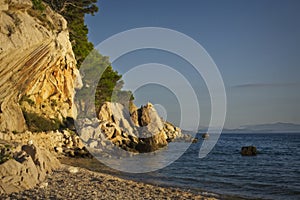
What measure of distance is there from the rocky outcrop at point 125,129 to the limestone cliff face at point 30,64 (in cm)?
402

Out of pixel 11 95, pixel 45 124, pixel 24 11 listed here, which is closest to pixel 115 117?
pixel 45 124

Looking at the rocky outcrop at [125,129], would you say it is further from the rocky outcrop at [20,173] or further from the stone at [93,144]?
the rocky outcrop at [20,173]

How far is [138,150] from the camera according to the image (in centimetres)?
3619

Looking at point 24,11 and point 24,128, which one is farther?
point 24,128

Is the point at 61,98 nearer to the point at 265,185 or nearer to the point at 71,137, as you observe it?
the point at 71,137

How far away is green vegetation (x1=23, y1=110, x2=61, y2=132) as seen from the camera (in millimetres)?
25344

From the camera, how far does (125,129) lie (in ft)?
136

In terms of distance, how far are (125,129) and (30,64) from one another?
23812 millimetres

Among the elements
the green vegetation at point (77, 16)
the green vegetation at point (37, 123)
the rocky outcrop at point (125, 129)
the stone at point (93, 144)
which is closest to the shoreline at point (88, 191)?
the green vegetation at point (37, 123)

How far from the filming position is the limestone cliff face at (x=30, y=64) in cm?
1625

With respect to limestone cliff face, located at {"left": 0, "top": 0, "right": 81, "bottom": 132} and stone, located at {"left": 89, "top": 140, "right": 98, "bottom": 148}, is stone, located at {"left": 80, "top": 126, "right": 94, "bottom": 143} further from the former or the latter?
limestone cliff face, located at {"left": 0, "top": 0, "right": 81, "bottom": 132}

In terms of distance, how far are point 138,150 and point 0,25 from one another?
24220 millimetres

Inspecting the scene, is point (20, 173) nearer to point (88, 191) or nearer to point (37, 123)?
point (88, 191)

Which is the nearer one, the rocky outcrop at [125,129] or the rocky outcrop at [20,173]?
the rocky outcrop at [20,173]
